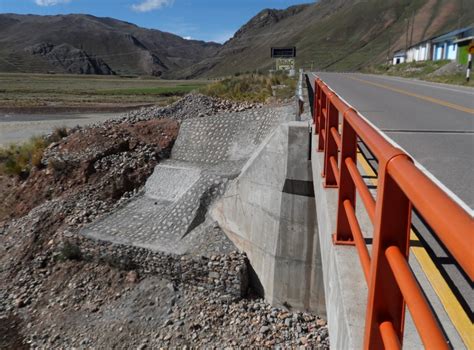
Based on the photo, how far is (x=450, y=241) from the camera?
1.06 meters

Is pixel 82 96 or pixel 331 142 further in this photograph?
pixel 82 96

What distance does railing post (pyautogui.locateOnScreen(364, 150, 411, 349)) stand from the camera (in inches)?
67.2

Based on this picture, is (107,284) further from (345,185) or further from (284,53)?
(284,53)

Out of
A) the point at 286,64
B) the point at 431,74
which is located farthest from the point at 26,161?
the point at 431,74

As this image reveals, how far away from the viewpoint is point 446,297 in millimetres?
2473


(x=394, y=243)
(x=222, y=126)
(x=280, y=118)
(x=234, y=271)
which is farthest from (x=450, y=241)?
(x=222, y=126)

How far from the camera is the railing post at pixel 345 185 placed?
3.44m

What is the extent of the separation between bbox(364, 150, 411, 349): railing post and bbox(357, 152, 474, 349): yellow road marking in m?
0.44

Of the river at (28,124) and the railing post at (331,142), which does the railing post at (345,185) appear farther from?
the river at (28,124)

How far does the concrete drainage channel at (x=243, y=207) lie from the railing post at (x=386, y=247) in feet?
25.3

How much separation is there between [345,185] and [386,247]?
182 cm

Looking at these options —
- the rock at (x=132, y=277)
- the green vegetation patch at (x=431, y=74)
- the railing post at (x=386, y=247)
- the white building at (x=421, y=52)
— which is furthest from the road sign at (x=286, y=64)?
the white building at (x=421, y=52)

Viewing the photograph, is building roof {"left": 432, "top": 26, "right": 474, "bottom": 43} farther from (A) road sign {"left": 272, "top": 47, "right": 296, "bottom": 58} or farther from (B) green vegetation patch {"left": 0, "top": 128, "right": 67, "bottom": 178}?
(B) green vegetation patch {"left": 0, "top": 128, "right": 67, "bottom": 178}

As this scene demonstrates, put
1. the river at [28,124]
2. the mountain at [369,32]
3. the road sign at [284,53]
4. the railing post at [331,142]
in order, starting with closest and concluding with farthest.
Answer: the railing post at [331,142] → the road sign at [284,53] → the river at [28,124] → the mountain at [369,32]
